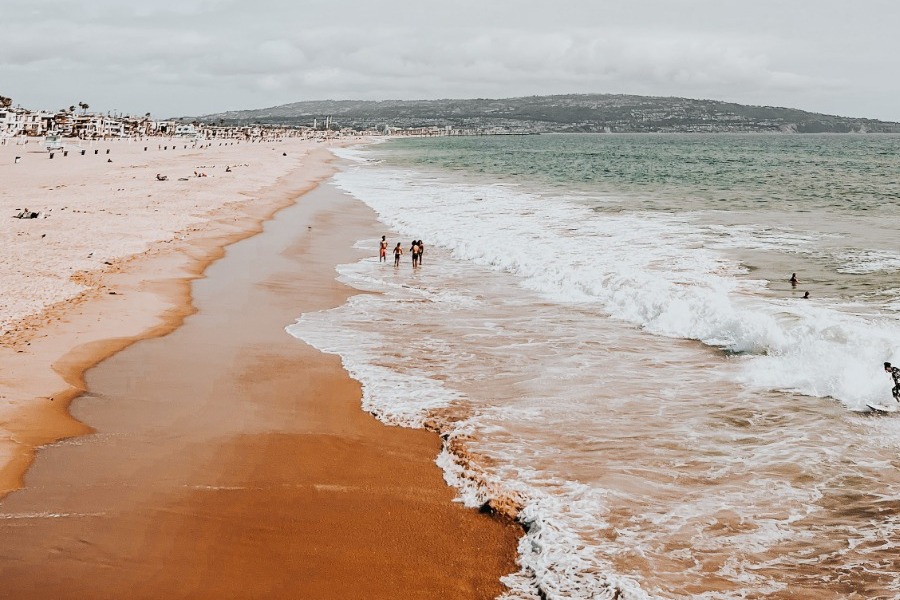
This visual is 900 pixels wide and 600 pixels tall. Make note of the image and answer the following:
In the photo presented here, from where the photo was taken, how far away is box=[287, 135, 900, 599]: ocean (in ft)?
23.1

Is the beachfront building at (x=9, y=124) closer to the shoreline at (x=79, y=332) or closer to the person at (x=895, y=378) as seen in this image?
the shoreline at (x=79, y=332)

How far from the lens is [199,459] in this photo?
8.91 meters

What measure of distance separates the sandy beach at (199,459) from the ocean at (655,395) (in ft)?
2.10

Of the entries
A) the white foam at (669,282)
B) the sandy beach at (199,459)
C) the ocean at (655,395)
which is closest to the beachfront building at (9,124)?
the white foam at (669,282)

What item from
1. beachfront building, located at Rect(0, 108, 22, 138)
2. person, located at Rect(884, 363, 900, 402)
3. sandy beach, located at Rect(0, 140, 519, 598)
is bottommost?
sandy beach, located at Rect(0, 140, 519, 598)

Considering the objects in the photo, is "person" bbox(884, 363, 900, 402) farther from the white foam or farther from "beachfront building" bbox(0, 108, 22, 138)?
"beachfront building" bbox(0, 108, 22, 138)

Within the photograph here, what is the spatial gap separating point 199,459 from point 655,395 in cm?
690

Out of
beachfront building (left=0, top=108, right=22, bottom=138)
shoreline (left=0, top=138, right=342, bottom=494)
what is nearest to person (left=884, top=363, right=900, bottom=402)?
shoreline (left=0, top=138, right=342, bottom=494)

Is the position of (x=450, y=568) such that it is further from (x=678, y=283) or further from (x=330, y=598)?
(x=678, y=283)

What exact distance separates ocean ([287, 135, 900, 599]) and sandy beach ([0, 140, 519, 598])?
2.10 ft

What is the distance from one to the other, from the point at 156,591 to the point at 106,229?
21.8m

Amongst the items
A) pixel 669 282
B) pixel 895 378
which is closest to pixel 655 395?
pixel 895 378

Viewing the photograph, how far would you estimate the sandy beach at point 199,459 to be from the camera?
21.8 feet

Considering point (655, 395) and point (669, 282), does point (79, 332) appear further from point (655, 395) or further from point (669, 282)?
point (669, 282)
